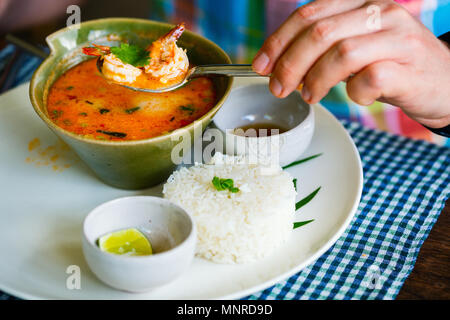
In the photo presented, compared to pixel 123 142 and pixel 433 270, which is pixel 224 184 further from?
pixel 433 270

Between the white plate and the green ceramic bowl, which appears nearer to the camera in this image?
the white plate

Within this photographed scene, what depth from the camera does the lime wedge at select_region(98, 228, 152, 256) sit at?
144 centimetres

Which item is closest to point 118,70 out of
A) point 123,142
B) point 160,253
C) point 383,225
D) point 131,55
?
point 131,55

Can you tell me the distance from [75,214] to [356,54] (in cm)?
109

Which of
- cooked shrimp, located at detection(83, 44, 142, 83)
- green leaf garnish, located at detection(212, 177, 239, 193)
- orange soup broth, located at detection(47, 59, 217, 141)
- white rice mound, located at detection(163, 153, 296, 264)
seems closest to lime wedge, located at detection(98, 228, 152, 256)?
white rice mound, located at detection(163, 153, 296, 264)

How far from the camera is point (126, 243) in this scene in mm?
1470

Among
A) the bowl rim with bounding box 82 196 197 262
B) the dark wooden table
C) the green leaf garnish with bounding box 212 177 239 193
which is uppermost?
the bowl rim with bounding box 82 196 197 262

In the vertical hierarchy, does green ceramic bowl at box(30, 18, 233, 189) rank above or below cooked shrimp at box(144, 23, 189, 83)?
below

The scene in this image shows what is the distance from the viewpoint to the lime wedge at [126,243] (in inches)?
56.8

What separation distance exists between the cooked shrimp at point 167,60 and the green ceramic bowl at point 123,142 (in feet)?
0.62

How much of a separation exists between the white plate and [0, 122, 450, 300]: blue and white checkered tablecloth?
0.08m

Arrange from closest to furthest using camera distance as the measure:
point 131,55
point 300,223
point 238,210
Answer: point 238,210 < point 300,223 < point 131,55

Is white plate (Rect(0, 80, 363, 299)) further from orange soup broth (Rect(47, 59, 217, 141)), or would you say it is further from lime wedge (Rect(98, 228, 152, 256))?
orange soup broth (Rect(47, 59, 217, 141))
